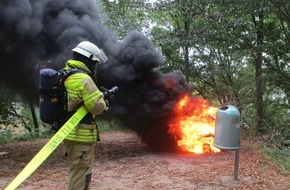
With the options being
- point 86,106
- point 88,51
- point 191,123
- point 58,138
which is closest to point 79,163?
point 58,138

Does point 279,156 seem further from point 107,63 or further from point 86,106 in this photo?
point 86,106

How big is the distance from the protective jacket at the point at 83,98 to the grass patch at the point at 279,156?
4.14 m

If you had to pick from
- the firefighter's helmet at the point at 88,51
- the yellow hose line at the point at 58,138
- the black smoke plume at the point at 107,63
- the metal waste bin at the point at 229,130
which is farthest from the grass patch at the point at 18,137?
the firefighter's helmet at the point at 88,51

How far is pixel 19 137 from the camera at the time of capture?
1216cm

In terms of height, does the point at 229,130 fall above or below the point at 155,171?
above

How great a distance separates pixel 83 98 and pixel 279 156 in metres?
5.36

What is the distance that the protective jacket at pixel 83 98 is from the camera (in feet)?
13.7

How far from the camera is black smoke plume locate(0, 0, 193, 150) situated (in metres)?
8.51

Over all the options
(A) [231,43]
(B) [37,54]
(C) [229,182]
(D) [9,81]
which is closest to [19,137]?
(D) [9,81]

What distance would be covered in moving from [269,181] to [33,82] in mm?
5926

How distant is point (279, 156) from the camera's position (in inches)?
312

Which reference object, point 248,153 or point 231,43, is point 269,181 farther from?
point 231,43

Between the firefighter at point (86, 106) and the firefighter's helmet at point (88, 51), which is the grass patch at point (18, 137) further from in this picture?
the firefighter's helmet at point (88, 51)

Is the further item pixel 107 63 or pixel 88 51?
pixel 107 63
